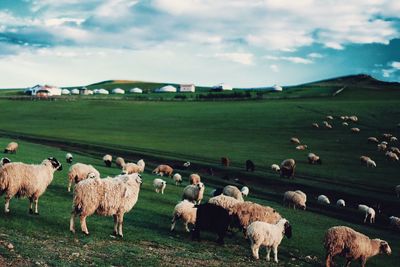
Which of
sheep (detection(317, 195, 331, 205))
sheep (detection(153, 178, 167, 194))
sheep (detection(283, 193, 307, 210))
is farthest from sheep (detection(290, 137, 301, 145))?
sheep (detection(153, 178, 167, 194))

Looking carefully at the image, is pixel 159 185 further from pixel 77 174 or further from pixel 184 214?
pixel 184 214

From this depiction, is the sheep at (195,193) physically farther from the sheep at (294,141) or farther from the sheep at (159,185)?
the sheep at (294,141)

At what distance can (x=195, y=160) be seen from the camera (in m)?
38.5

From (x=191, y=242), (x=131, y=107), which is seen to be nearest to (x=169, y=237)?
(x=191, y=242)

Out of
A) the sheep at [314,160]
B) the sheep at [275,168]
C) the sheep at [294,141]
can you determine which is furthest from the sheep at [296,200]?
the sheep at [294,141]

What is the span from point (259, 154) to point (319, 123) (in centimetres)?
2363

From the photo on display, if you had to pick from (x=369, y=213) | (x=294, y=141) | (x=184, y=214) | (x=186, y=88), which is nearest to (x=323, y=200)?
(x=369, y=213)

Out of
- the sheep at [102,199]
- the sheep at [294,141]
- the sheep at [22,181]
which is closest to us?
the sheep at [102,199]

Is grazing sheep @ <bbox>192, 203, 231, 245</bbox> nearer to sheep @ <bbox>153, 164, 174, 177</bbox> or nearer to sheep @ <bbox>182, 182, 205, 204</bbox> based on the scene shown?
sheep @ <bbox>182, 182, 205, 204</bbox>

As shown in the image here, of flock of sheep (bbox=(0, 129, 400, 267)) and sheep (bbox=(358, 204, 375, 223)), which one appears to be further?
sheep (bbox=(358, 204, 375, 223))

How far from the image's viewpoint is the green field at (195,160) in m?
12.2

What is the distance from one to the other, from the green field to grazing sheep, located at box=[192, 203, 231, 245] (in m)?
0.48

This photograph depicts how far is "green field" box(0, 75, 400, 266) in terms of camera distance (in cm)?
1218

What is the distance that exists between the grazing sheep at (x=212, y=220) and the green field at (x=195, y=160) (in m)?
0.48
